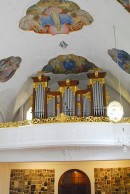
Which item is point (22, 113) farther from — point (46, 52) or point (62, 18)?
point (62, 18)

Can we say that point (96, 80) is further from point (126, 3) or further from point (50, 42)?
point (126, 3)

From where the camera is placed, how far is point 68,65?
1137 centimetres

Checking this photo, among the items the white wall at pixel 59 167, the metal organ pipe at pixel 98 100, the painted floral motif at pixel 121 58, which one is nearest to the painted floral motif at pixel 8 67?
the metal organ pipe at pixel 98 100

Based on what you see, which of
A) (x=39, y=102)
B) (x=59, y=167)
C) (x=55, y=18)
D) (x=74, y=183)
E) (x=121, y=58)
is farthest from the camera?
(x=59, y=167)

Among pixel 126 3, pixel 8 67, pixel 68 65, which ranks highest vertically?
pixel 68 65

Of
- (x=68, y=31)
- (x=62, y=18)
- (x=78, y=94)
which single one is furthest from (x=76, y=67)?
(x=62, y=18)

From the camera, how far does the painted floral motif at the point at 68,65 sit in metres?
10.9

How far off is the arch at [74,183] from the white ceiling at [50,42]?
11.9 feet

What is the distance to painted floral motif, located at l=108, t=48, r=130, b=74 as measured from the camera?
30.8ft

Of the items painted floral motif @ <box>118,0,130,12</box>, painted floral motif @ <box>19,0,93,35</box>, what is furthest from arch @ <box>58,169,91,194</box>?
painted floral motif @ <box>118,0,130,12</box>

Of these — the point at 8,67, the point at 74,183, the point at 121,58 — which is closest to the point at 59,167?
the point at 74,183

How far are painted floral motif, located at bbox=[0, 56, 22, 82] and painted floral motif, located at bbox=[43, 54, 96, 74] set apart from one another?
1323mm

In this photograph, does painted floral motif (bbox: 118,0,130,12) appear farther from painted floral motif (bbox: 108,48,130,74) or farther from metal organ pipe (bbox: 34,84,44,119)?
metal organ pipe (bbox: 34,84,44,119)

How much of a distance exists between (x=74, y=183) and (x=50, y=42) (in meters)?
6.13
